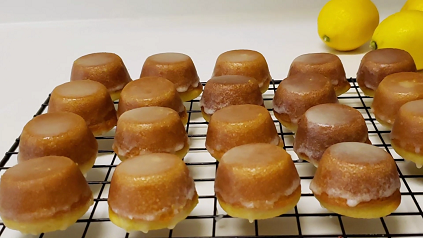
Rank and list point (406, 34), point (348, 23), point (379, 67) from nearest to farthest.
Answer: point (379, 67)
point (406, 34)
point (348, 23)

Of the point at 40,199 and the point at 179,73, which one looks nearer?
the point at 40,199

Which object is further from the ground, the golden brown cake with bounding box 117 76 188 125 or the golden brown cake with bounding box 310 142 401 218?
the golden brown cake with bounding box 117 76 188 125

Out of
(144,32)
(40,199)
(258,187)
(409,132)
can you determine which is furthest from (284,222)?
(144,32)

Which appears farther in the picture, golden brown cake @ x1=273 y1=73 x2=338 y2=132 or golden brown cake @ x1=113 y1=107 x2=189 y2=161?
golden brown cake @ x1=273 y1=73 x2=338 y2=132

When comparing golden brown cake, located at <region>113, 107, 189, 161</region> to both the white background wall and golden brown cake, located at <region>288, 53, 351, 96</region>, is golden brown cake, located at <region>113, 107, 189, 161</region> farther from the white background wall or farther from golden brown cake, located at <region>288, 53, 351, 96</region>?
the white background wall

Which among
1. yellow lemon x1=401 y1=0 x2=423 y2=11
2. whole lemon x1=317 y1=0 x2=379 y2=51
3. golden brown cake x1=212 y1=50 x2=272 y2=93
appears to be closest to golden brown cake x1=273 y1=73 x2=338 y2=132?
golden brown cake x1=212 y1=50 x2=272 y2=93

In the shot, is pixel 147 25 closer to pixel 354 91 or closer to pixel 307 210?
pixel 354 91

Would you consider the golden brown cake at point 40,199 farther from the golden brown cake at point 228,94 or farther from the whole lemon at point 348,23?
the whole lemon at point 348,23

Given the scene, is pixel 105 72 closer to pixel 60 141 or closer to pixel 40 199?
pixel 60 141
